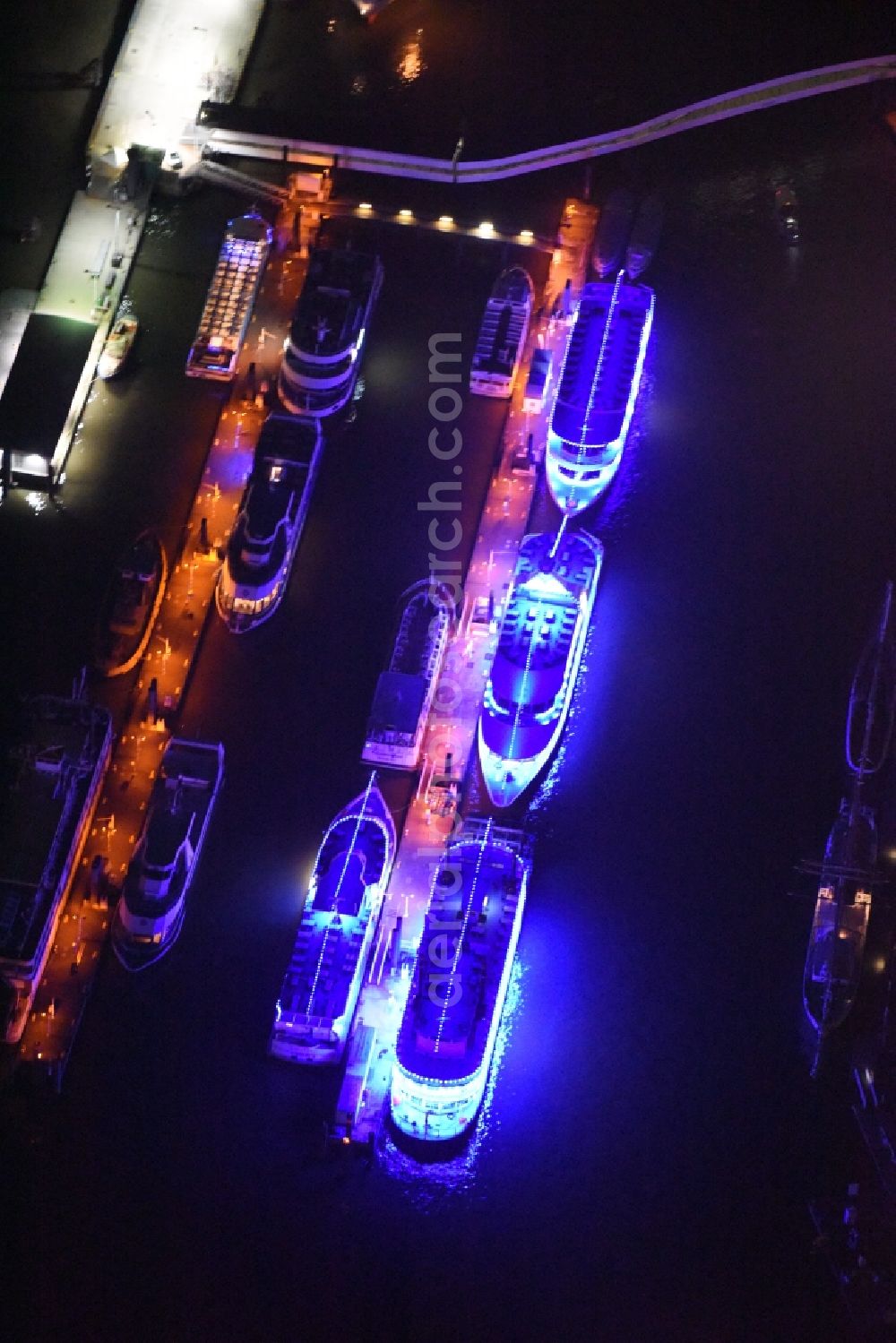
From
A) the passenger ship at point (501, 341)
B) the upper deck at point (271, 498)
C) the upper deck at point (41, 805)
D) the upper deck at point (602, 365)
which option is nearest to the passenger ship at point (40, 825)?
the upper deck at point (41, 805)

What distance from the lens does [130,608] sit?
115ft

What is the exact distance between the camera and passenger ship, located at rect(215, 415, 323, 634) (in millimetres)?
35094

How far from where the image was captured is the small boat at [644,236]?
40.1m

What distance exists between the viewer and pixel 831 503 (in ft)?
121

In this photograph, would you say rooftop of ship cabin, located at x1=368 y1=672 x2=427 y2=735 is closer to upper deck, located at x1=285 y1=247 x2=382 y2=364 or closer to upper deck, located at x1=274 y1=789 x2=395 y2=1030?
upper deck, located at x1=274 y1=789 x2=395 y2=1030

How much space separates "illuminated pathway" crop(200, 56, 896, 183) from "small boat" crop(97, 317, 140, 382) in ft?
20.5

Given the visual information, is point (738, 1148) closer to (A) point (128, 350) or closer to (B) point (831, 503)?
(B) point (831, 503)

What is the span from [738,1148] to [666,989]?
3235mm

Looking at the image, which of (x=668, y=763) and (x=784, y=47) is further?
(x=784, y=47)

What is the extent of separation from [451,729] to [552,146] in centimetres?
1672

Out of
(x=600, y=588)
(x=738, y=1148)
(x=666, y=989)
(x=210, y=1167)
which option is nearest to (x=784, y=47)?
(x=600, y=588)

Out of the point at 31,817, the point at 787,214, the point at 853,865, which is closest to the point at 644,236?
the point at 787,214

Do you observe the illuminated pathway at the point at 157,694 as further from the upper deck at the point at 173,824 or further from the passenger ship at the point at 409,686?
the passenger ship at the point at 409,686

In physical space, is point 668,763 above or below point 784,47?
below
